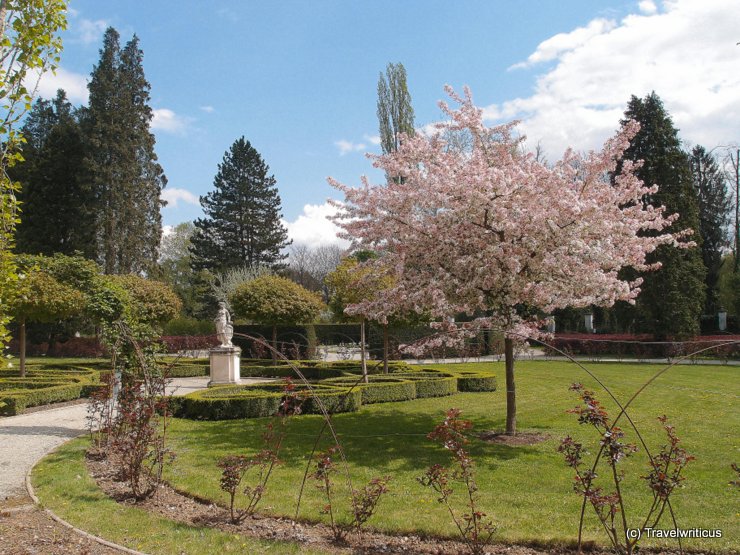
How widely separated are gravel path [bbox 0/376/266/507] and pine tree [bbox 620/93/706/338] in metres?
25.4

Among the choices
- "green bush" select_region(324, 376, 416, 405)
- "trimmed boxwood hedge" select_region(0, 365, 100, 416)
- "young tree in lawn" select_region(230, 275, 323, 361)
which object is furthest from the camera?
"young tree in lawn" select_region(230, 275, 323, 361)

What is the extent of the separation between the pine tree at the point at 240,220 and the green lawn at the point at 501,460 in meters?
32.2

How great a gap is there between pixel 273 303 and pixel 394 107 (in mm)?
18310

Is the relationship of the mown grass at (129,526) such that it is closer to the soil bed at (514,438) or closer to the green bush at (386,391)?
the soil bed at (514,438)

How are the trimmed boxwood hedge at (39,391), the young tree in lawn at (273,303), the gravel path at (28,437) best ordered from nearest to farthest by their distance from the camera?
the gravel path at (28,437) → the trimmed boxwood hedge at (39,391) → the young tree in lawn at (273,303)

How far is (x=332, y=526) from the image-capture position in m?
4.62

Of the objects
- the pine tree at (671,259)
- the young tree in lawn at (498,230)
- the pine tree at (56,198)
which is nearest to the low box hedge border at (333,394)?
the young tree in lawn at (498,230)

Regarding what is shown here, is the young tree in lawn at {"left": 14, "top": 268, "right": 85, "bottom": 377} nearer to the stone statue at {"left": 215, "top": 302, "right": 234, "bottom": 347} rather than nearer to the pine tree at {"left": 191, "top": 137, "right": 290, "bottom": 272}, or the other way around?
the stone statue at {"left": 215, "top": 302, "right": 234, "bottom": 347}

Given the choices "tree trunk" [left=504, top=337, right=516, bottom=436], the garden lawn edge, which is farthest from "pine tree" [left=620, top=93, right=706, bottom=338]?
the garden lawn edge

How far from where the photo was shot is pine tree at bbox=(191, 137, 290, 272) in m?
43.2

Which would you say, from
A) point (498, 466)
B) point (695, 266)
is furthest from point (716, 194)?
point (498, 466)

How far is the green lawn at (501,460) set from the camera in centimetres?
500

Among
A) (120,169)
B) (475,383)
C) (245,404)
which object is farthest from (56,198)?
(475,383)

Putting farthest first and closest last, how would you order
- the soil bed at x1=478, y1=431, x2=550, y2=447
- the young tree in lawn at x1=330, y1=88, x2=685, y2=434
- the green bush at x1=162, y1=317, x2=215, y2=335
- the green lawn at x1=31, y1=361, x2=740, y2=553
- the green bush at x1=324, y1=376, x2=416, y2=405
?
the green bush at x1=162, y1=317, x2=215, y2=335, the green bush at x1=324, y1=376, x2=416, y2=405, the soil bed at x1=478, y1=431, x2=550, y2=447, the young tree in lawn at x1=330, y1=88, x2=685, y2=434, the green lawn at x1=31, y1=361, x2=740, y2=553
